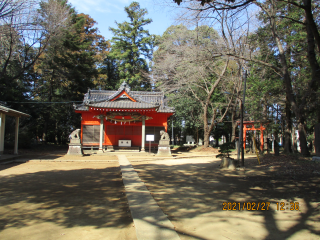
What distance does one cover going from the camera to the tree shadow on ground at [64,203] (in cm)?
391

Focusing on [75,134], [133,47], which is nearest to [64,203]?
[75,134]

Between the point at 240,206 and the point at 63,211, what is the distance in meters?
3.40

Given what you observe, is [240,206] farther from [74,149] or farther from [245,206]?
[74,149]

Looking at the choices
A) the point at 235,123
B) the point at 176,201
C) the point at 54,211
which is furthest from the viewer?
the point at 235,123

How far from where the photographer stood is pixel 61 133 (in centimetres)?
2953

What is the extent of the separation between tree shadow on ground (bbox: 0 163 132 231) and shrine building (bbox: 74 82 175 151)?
1083cm

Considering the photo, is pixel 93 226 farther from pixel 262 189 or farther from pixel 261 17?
pixel 261 17

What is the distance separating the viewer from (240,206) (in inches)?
185

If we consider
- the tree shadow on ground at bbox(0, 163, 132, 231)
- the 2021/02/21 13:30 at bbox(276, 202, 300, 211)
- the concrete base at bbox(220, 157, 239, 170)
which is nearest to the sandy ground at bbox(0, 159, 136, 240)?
the tree shadow on ground at bbox(0, 163, 132, 231)

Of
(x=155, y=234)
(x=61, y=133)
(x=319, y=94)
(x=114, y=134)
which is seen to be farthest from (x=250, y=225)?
(x=61, y=133)

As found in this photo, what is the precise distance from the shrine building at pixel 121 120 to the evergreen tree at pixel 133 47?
1140 cm

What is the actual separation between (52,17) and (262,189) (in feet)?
70.9

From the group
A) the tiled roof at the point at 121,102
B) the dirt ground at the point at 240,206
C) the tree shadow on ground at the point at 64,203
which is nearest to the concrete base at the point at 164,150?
the tiled roof at the point at 121,102

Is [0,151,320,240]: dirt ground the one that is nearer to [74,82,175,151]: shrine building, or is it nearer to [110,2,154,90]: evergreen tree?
[74,82,175,151]: shrine building
